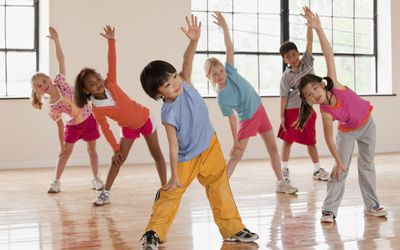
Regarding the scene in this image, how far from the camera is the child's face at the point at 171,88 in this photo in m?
2.95

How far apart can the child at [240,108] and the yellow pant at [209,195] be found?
4.44ft

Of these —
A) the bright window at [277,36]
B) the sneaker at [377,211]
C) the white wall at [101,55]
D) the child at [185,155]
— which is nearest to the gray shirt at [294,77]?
the sneaker at [377,211]

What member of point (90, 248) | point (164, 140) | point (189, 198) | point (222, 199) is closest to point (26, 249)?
point (90, 248)

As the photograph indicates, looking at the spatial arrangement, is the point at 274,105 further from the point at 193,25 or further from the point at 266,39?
the point at 193,25

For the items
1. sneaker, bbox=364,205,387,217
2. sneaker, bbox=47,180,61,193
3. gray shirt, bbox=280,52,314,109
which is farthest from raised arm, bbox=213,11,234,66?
sneaker, bbox=47,180,61,193

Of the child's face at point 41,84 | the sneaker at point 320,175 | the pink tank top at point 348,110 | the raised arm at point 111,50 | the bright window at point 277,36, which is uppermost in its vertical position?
the bright window at point 277,36

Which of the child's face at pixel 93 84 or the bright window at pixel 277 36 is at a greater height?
the bright window at pixel 277 36

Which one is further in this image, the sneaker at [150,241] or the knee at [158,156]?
the knee at [158,156]

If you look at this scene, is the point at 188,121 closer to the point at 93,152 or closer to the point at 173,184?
the point at 173,184

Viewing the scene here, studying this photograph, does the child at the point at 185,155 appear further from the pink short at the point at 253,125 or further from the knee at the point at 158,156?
the pink short at the point at 253,125

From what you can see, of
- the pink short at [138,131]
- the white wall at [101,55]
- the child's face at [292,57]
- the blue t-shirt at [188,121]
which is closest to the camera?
the blue t-shirt at [188,121]

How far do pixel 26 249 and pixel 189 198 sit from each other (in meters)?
1.80

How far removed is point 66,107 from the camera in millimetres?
5184

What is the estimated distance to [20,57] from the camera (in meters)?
7.72
